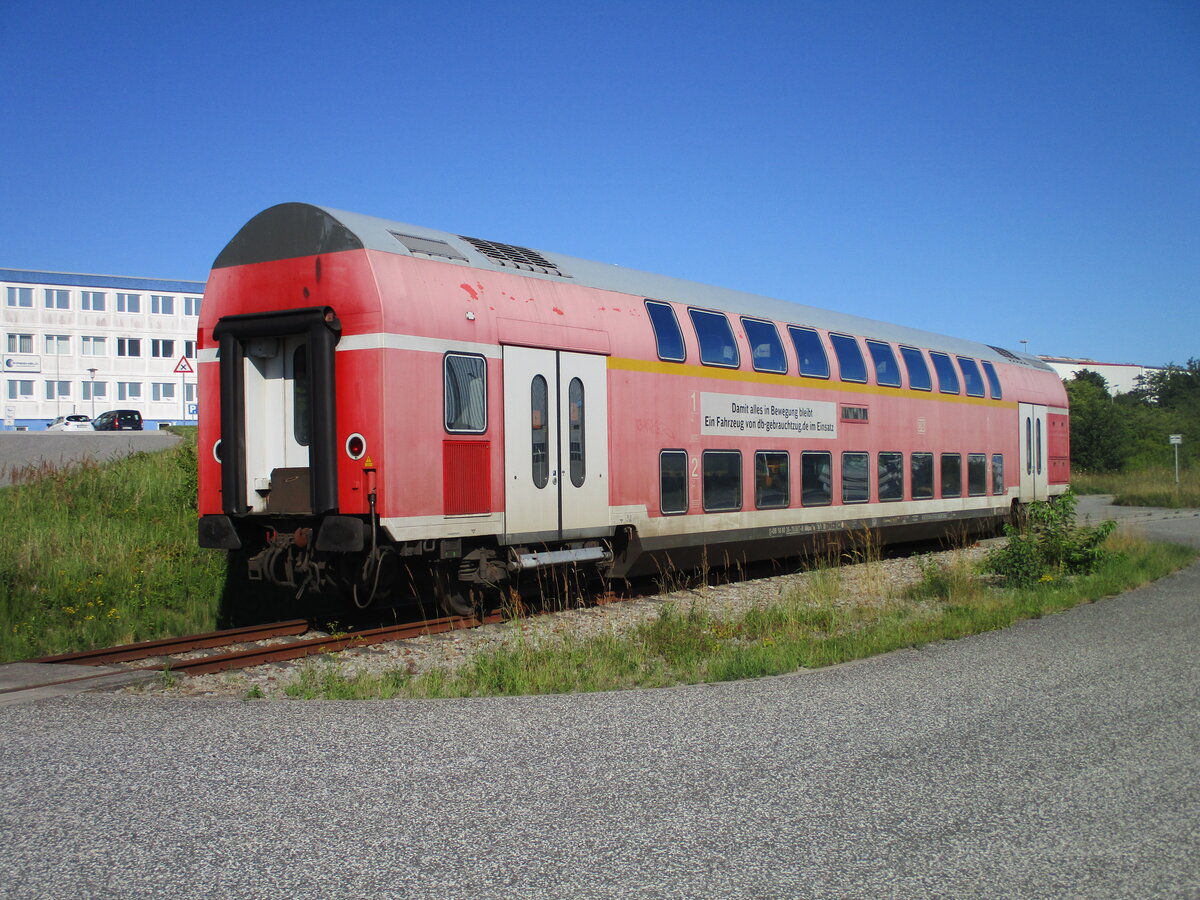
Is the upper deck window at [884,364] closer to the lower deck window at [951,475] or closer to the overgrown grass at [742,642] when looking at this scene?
the lower deck window at [951,475]

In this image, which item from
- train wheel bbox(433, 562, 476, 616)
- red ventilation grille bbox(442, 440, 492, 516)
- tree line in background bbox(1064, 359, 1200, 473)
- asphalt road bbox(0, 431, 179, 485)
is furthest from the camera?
tree line in background bbox(1064, 359, 1200, 473)

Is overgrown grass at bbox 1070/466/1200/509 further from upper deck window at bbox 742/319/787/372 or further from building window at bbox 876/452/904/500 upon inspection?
upper deck window at bbox 742/319/787/372

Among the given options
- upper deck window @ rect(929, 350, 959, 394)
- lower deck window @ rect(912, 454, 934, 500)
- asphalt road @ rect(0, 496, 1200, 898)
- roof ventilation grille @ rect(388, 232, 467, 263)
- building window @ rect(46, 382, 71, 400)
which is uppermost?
building window @ rect(46, 382, 71, 400)

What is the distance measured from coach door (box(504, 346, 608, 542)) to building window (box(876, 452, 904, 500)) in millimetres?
6568

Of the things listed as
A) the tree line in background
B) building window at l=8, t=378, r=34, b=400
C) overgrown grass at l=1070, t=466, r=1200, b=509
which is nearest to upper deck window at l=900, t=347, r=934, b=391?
overgrown grass at l=1070, t=466, r=1200, b=509

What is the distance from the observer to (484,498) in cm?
1016

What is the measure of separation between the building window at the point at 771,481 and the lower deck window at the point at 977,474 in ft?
20.1

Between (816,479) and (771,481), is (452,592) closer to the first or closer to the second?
(771,481)

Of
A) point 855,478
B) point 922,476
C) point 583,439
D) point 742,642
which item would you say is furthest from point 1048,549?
point 583,439

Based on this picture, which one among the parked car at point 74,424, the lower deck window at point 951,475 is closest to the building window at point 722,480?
the lower deck window at point 951,475

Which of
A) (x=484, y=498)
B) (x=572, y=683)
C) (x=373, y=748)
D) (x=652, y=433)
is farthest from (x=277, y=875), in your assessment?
(x=652, y=433)

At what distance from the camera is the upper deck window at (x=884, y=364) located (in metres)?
16.7

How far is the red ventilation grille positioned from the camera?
9.81 m

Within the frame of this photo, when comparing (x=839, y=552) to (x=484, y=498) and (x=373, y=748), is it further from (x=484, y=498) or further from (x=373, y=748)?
(x=373, y=748)
